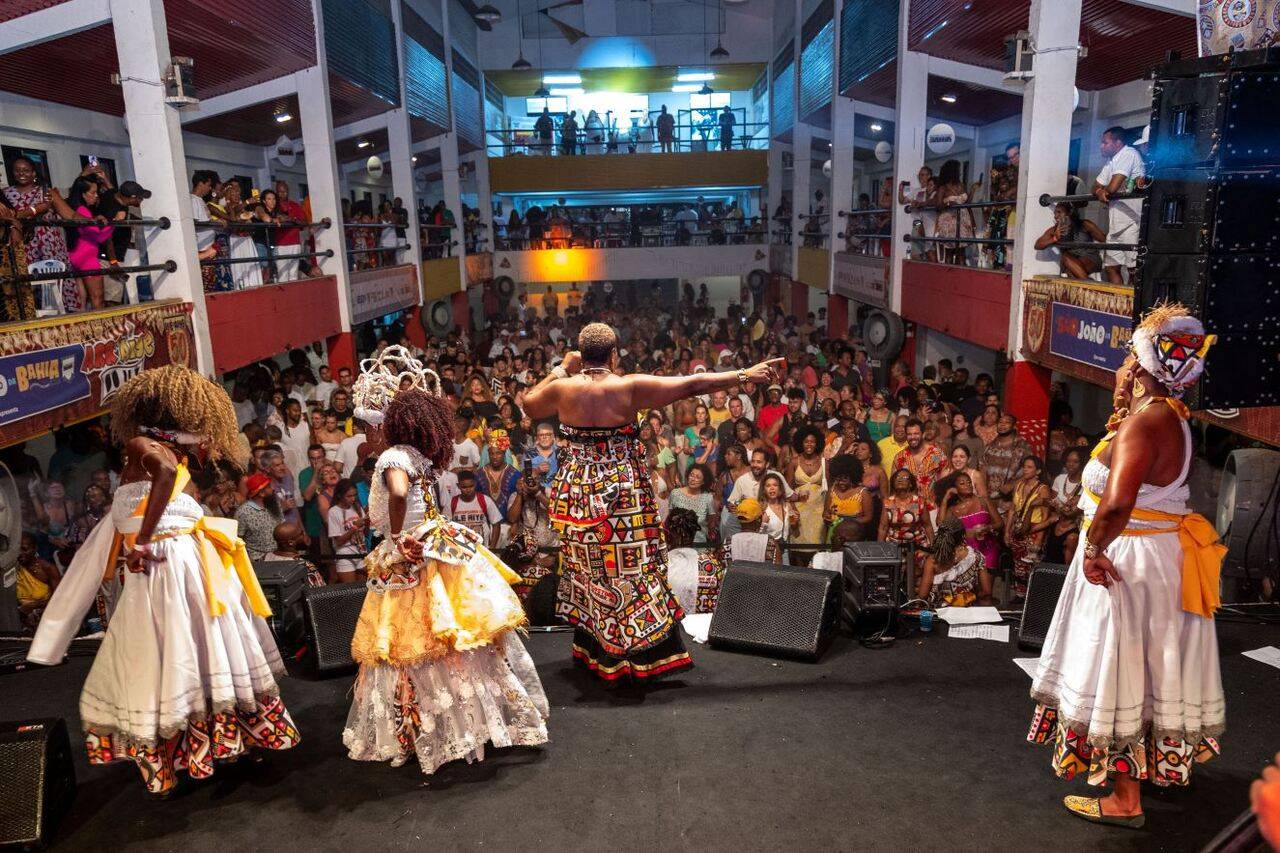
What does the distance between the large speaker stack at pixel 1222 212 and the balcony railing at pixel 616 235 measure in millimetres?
17098

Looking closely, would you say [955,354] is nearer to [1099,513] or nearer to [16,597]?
[1099,513]

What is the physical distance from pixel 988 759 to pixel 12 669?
4.83m

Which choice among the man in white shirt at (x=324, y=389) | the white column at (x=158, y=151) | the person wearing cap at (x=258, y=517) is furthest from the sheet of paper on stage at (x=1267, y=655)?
the man in white shirt at (x=324, y=389)

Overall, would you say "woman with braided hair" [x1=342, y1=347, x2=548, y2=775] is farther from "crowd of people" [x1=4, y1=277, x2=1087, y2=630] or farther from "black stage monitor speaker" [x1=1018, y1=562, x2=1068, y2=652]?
"black stage monitor speaker" [x1=1018, y1=562, x2=1068, y2=652]

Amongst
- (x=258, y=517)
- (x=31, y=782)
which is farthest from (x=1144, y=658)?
(x=258, y=517)

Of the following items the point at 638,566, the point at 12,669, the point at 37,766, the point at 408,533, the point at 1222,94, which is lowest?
the point at 12,669

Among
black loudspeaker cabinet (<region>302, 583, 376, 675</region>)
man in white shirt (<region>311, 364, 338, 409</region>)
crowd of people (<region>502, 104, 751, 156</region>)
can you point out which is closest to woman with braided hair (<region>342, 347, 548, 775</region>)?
black loudspeaker cabinet (<region>302, 583, 376, 675</region>)

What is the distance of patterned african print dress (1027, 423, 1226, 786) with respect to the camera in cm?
293

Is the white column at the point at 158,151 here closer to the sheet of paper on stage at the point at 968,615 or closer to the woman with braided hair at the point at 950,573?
the woman with braided hair at the point at 950,573

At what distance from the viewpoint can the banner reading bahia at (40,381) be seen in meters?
4.91

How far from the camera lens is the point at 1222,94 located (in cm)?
301

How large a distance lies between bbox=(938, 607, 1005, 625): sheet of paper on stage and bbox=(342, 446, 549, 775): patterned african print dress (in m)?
2.50

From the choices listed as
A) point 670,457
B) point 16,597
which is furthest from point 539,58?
point 16,597

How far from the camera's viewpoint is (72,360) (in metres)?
5.49
